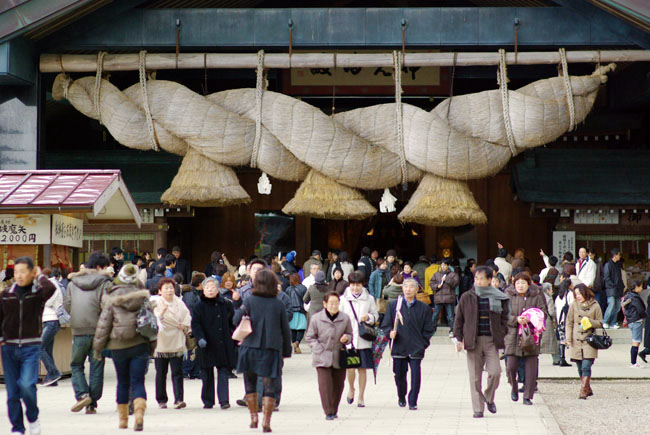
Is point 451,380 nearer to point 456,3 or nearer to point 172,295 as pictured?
point 172,295

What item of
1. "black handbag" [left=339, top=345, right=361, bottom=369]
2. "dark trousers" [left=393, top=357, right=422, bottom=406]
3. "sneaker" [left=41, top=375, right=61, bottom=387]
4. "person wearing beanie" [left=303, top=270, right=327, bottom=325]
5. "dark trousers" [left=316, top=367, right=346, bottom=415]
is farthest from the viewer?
"person wearing beanie" [left=303, top=270, right=327, bottom=325]

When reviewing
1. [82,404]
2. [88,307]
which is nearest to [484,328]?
[88,307]

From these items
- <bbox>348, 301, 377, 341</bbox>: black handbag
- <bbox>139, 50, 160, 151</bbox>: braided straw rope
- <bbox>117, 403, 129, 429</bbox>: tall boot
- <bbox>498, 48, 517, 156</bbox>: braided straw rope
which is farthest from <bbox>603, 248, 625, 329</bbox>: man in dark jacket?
<bbox>117, 403, 129, 429</bbox>: tall boot

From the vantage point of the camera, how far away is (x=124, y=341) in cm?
923

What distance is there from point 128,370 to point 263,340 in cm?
125

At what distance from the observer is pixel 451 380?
1408 centimetres

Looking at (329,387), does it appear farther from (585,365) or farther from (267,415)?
(585,365)

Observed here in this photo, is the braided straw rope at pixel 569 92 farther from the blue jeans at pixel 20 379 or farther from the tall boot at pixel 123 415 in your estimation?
the blue jeans at pixel 20 379

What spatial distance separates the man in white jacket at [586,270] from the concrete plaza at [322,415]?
12.7ft

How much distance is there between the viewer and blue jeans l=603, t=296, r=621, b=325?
18688 mm

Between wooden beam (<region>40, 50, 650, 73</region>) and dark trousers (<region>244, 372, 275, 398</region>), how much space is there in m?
10.4

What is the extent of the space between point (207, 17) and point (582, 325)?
9.90m

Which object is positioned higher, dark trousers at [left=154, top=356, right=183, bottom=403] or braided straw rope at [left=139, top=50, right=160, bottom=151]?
braided straw rope at [left=139, top=50, right=160, bottom=151]

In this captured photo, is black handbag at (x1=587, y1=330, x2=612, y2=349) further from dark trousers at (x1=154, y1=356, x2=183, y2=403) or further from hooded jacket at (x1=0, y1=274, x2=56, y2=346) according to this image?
hooded jacket at (x1=0, y1=274, x2=56, y2=346)
